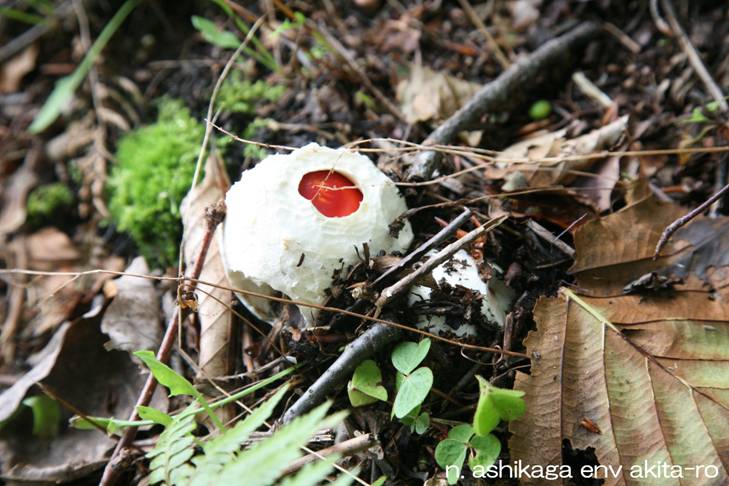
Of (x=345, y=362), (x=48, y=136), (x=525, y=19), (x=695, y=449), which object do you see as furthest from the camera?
(x=48, y=136)

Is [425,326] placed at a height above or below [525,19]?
below

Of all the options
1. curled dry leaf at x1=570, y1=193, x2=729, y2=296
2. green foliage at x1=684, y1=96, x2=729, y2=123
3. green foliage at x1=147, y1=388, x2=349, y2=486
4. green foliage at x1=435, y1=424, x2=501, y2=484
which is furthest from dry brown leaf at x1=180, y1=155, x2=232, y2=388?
green foliage at x1=684, y1=96, x2=729, y2=123

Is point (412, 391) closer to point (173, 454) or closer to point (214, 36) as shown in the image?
point (173, 454)

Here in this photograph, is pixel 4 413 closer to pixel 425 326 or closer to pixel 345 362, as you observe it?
pixel 345 362

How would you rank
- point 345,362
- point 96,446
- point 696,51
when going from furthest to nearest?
point 696,51 → point 96,446 → point 345,362

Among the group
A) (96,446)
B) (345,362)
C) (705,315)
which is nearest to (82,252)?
(96,446)

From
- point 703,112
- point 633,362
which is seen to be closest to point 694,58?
point 703,112
